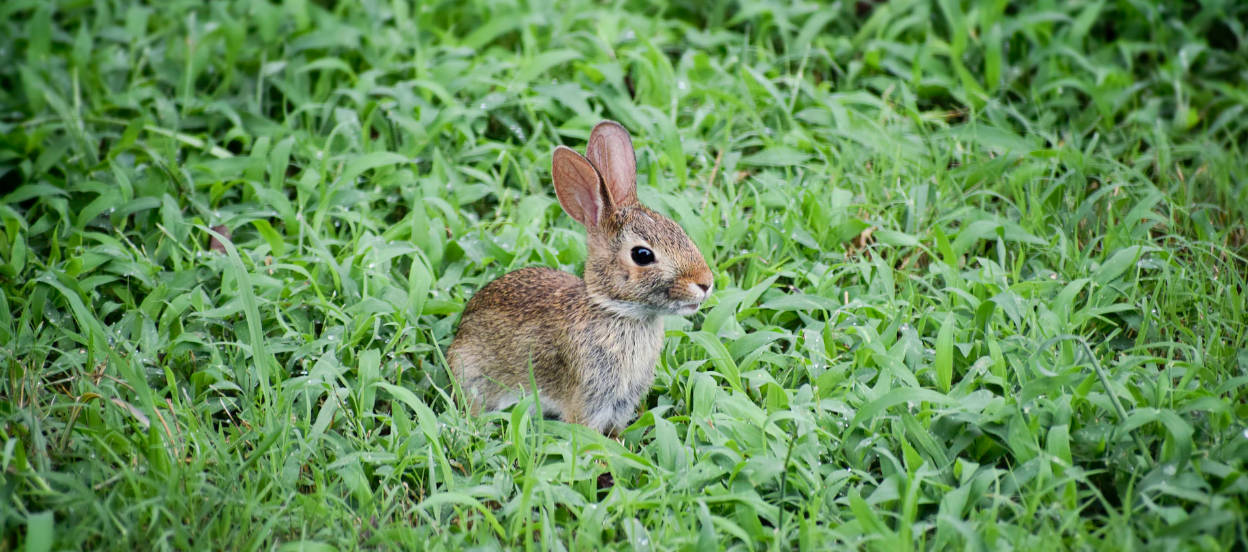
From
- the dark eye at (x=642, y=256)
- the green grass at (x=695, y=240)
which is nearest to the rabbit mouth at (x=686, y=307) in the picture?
the dark eye at (x=642, y=256)

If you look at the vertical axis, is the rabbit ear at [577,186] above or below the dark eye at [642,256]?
above

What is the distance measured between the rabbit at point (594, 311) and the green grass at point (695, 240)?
182 millimetres

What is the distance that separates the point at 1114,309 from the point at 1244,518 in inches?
46.5

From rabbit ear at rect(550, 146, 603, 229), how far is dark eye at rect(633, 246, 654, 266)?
0.25m

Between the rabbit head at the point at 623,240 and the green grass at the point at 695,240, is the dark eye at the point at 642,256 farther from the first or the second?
the green grass at the point at 695,240

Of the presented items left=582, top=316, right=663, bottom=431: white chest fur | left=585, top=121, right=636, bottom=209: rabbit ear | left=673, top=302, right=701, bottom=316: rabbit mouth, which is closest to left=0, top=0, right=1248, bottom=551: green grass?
left=582, top=316, right=663, bottom=431: white chest fur

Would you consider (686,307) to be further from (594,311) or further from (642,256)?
(594,311)

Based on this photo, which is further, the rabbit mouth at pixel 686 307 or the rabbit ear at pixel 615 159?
the rabbit ear at pixel 615 159

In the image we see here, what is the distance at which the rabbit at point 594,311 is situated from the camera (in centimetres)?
398

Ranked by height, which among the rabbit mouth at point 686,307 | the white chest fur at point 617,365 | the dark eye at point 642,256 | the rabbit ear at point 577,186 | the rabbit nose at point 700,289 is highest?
the rabbit ear at point 577,186

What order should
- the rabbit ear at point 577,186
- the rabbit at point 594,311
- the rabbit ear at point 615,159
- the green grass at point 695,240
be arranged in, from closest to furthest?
1. the green grass at point 695,240
2. the rabbit at point 594,311
3. the rabbit ear at point 577,186
4. the rabbit ear at point 615,159

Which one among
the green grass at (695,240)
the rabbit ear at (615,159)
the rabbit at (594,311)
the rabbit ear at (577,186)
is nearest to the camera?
the green grass at (695,240)

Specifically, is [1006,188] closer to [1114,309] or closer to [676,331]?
[1114,309]

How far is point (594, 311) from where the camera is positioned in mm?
4121
